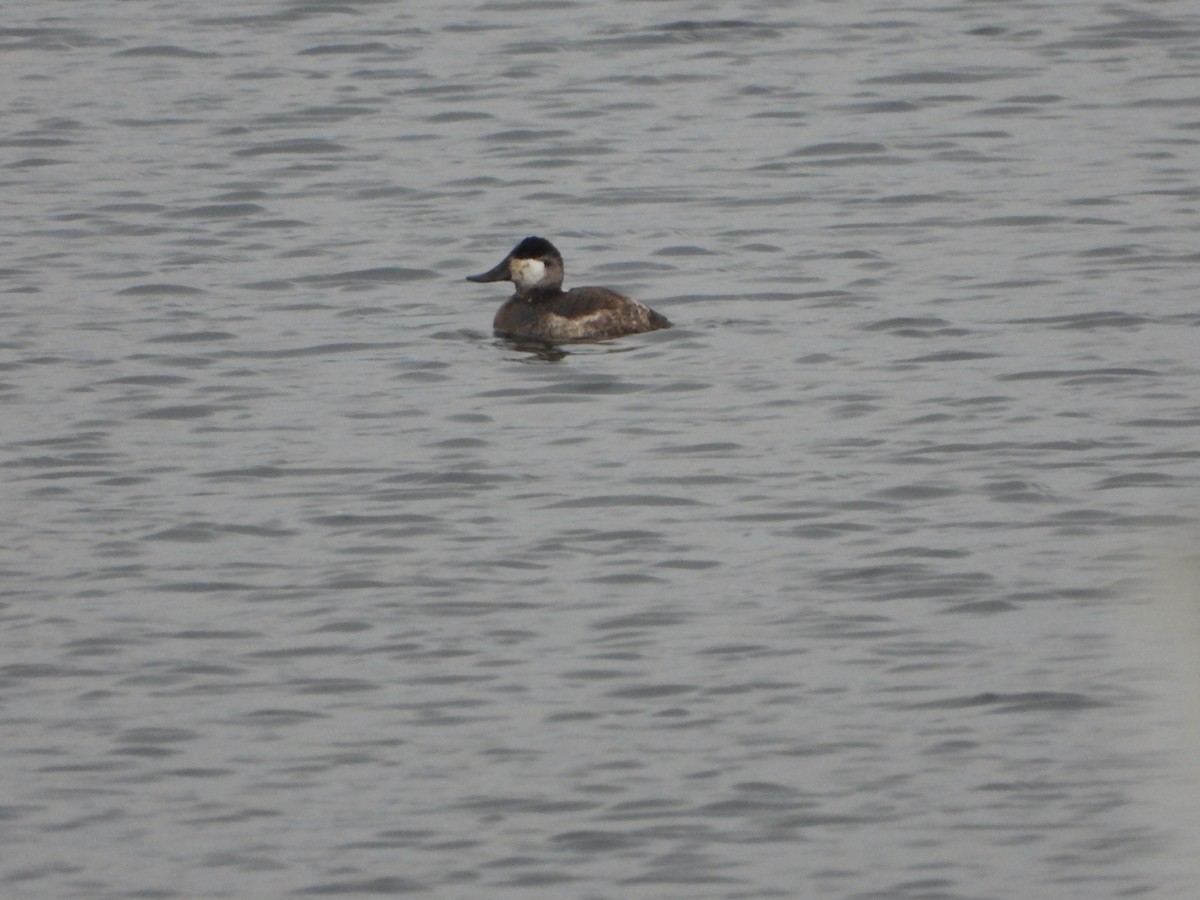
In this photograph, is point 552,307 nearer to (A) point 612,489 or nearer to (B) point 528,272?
(B) point 528,272

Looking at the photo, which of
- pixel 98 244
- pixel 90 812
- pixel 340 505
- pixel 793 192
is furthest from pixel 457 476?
pixel 793 192

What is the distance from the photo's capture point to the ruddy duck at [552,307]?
13.6 meters

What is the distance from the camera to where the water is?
7.22 metres

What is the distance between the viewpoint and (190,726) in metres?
7.98

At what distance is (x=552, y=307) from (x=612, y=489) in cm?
341

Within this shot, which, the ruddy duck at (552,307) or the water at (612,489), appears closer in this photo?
the water at (612,489)

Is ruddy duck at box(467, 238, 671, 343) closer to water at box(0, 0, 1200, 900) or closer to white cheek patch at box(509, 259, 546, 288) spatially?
white cheek patch at box(509, 259, 546, 288)

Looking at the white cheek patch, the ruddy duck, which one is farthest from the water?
the white cheek patch

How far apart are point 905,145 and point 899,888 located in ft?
40.4

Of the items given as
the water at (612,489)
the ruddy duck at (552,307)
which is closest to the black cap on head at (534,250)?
the ruddy duck at (552,307)

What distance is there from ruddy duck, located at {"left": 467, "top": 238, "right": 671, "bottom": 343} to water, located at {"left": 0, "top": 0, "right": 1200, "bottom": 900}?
16 centimetres

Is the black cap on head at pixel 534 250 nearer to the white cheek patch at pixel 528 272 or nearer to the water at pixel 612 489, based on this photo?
the white cheek patch at pixel 528 272

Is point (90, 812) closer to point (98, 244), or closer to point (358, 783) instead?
point (358, 783)

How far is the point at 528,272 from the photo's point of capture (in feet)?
46.6
